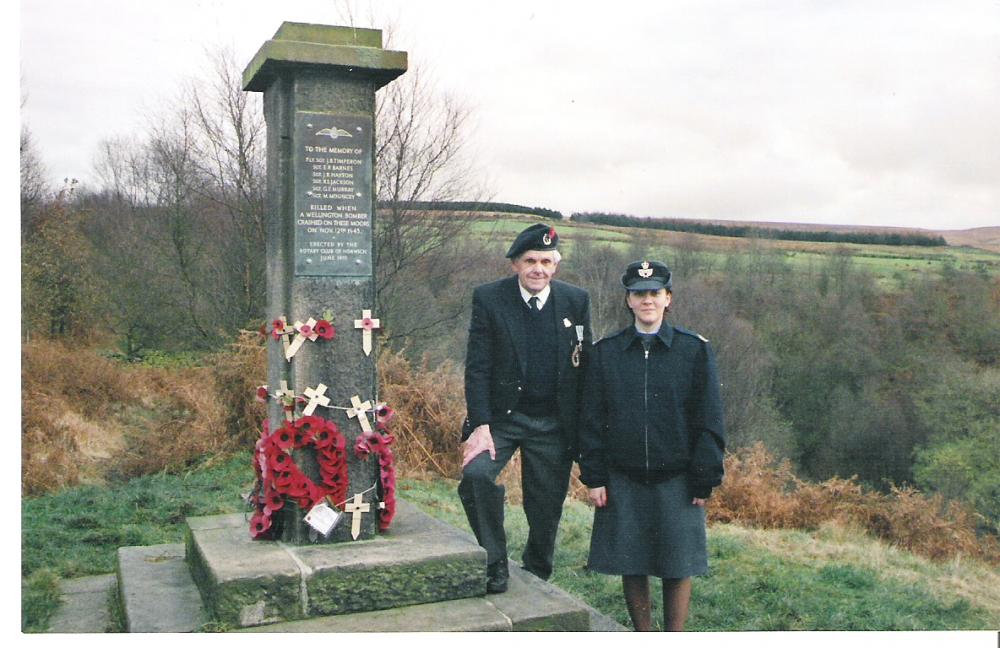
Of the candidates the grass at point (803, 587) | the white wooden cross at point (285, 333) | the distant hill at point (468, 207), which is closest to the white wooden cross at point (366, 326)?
the white wooden cross at point (285, 333)

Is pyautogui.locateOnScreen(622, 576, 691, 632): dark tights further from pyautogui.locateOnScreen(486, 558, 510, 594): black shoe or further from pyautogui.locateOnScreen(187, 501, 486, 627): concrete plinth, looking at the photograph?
pyautogui.locateOnScreen(187, 501, 486, 627): concrete plinth

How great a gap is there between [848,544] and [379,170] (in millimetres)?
10792

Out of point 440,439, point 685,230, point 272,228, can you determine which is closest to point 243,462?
point 440,439

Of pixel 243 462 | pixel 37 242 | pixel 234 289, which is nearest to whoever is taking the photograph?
pixel 243 462

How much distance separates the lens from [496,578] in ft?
16.2

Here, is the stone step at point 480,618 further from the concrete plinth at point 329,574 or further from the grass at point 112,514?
the grass at point 112,514

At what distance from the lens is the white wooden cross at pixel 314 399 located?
5047mm

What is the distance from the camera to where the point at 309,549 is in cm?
491

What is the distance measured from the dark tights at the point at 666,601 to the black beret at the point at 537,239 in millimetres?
1739

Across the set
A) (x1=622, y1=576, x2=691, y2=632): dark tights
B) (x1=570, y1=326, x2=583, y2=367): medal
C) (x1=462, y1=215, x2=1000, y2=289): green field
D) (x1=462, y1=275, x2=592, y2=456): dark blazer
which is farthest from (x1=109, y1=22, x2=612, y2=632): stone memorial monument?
(x1=462, y1=215, x2=1000, y2=289): green field

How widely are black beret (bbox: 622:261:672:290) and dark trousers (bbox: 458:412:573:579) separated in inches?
38.7

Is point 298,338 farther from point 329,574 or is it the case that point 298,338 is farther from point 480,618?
point 480,618

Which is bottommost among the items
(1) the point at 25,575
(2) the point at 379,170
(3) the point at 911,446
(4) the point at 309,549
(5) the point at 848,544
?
(3) the point at 911,446

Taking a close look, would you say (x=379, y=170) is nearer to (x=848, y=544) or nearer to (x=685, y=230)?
(x=848, y=544)
